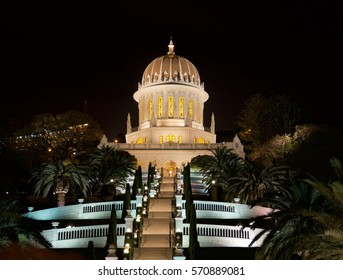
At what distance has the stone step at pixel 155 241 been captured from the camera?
104 feet

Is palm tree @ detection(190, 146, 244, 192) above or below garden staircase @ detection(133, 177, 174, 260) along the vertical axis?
above

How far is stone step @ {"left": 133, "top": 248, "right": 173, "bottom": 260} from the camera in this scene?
2925 centimetres

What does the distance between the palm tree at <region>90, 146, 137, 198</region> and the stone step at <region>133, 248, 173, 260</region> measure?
17359 mm

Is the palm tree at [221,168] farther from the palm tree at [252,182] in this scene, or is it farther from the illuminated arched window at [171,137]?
the illuminated arched window at [171,137]

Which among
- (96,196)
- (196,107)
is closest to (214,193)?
(96,196)

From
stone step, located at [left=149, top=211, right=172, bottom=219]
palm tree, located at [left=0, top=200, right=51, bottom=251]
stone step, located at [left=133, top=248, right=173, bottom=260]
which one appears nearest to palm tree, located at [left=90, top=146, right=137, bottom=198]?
stone step, located at [left=149, top=211, right=172, bottom=219]

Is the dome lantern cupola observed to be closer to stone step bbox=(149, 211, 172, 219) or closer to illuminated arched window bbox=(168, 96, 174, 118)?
illuminated arched window bbox=(168, 96, 174, 118)

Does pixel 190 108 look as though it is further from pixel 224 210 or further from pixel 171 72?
pixel 224 210

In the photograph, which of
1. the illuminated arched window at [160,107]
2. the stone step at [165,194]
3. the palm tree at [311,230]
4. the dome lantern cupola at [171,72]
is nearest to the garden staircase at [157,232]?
the stone step at [165,194]

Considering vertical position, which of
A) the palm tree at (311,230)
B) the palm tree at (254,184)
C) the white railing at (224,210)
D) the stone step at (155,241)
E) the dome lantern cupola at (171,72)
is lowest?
the palm tree at (311,230)

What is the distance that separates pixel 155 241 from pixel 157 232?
2.10 meters

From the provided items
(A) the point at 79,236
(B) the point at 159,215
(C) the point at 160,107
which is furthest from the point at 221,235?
(C) the point at 160,107

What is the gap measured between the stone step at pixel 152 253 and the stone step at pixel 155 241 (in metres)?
1.26

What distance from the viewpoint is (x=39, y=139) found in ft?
218
